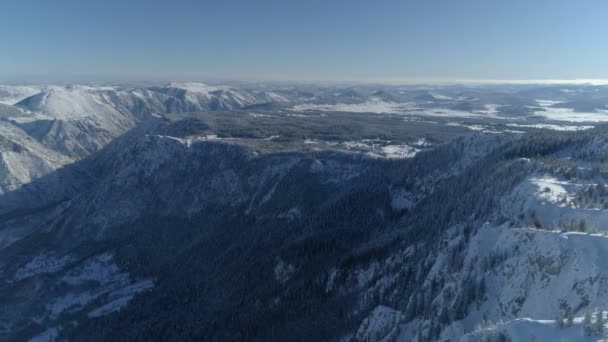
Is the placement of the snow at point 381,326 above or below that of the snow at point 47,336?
above

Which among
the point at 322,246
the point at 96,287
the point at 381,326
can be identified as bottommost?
the point at 96,287

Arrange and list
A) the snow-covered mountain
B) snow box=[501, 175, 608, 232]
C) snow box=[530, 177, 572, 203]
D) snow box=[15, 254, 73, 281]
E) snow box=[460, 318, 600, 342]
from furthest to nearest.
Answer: snow box=[15, 254, 73, 281]
snow box=[530, 177, 572, 203]
snow box=[501, 175, 608, 232]
the snow-covered mountain
snow box=[460, 318, 600, 342]

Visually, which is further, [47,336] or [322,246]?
[47,336]

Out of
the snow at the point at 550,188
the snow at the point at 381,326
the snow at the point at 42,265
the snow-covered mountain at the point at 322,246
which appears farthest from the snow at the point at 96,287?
the snow at the point at 550,188

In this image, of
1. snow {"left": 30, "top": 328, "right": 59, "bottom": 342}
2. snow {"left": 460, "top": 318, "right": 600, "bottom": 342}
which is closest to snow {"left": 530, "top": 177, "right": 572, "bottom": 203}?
snow {"left": 460, "top": 318, "right": 600, "bottom": 342}

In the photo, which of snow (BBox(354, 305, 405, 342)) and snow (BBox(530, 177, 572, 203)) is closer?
snow (BBox(354, 305, 405, 342))

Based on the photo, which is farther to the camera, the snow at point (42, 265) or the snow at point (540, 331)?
the snow at point (42, 265)

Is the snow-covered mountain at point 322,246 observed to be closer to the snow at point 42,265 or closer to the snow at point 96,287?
the snow at point 96,287

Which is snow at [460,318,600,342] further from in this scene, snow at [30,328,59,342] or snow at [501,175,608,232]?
snow at [30,328,59,342]

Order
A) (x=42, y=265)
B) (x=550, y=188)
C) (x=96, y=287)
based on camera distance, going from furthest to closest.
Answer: (x=42, y=265)
(x=96, y=287)
(x=550, y=188)

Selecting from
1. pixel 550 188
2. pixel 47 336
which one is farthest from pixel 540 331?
pixel 47 336

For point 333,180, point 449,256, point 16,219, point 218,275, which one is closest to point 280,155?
point 333,180

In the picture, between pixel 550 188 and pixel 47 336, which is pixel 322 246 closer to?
pixel 550 188
